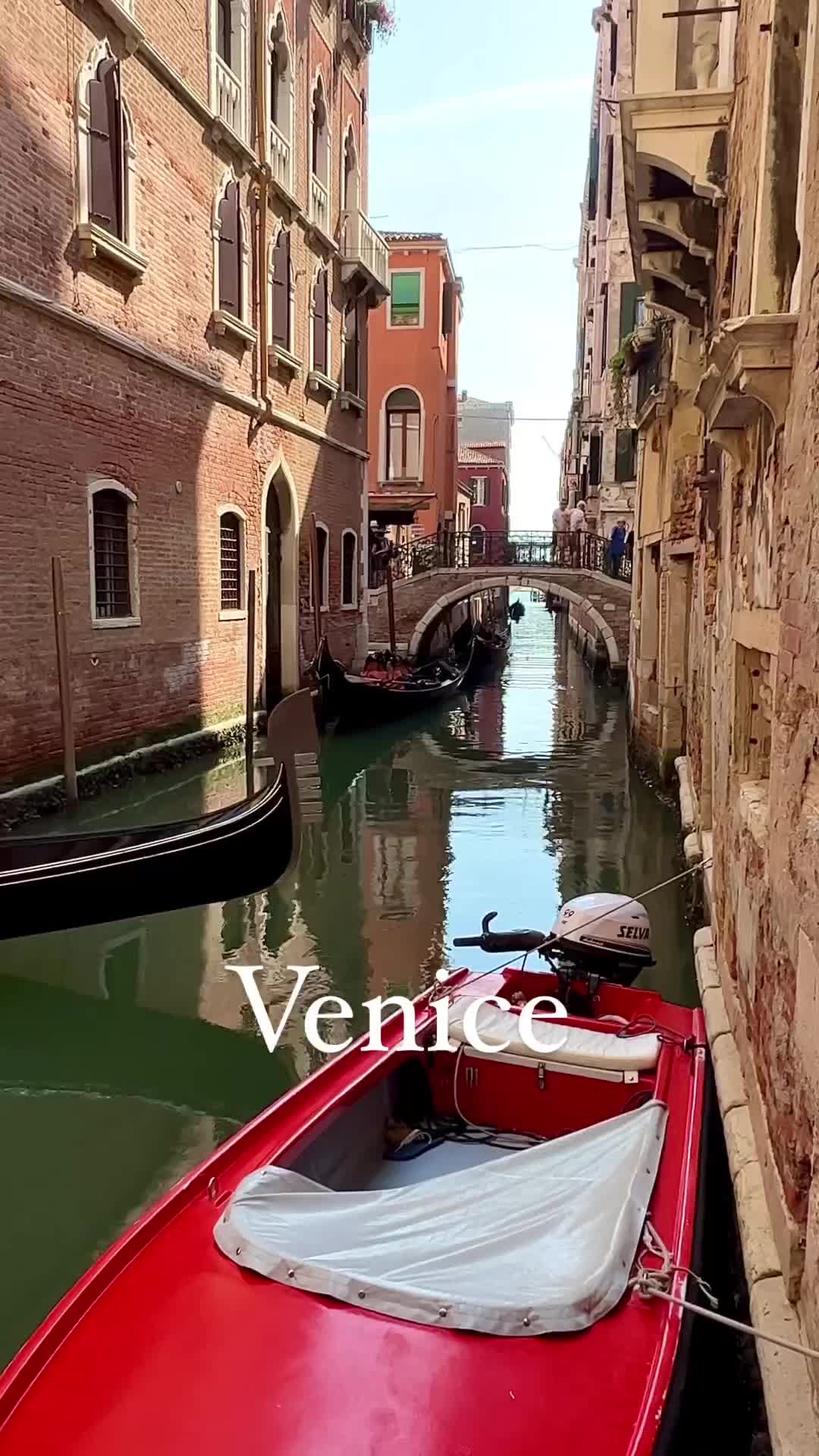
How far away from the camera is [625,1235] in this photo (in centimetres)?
187

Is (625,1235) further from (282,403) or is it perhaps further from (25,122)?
(282,403)

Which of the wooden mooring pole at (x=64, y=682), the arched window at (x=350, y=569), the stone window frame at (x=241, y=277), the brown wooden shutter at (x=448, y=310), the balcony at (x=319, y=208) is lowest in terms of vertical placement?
the wooden mooring pole at (x=64, y=682)

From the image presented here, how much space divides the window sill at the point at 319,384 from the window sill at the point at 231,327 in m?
1.73

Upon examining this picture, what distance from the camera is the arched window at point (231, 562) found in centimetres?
937

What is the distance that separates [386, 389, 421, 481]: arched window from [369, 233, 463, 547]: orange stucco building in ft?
0.04

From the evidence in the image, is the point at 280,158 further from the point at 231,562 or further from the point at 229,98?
the point at 231,562

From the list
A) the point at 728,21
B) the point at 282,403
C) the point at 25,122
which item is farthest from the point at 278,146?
the point at 728,21

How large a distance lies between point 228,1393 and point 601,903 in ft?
6.91

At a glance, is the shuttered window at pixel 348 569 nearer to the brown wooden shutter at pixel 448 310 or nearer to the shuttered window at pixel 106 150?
the shuttered window at pixel 106 150

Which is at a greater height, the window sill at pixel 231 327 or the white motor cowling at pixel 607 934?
the window sill at pixel 231 327

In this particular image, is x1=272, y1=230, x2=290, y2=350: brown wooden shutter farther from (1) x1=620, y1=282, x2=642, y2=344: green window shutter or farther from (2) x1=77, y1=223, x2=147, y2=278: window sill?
(1) x1=620, y1=282, x2=642, y2=344: green window shutter

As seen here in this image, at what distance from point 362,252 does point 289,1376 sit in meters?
12.5

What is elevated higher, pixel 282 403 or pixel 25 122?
pixel 25 122

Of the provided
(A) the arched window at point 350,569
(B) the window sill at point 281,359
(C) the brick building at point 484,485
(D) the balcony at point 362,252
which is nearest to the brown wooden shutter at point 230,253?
(B) the window sill at point 281,359
